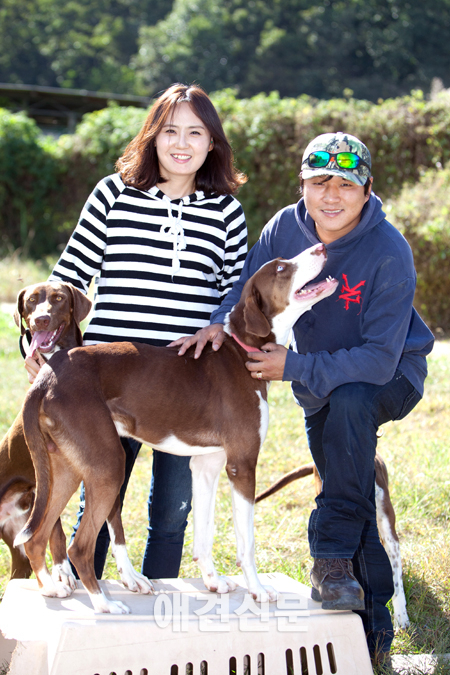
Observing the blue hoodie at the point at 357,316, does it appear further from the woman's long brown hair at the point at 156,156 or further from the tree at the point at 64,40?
the tree at the point at 64,40

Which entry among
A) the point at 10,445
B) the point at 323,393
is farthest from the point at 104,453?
the point at 323,393

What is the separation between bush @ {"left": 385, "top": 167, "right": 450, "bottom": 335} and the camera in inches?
347

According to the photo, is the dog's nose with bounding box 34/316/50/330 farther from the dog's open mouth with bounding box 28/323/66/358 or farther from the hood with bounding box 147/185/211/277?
the hood with bounding box 147/185/211/277

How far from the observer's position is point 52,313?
3439mm

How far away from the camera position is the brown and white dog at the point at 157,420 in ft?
9.45

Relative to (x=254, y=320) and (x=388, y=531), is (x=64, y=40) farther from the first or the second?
(x=388, y=531)

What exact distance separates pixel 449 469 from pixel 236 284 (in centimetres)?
247

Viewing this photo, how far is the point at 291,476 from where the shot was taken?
393 centimetres

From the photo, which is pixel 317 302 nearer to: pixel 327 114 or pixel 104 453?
pixel 104 453

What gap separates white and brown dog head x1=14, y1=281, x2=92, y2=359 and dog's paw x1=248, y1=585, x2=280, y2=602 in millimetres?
1621

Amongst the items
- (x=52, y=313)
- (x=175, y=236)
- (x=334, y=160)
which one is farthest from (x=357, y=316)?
(x=52, y=313)

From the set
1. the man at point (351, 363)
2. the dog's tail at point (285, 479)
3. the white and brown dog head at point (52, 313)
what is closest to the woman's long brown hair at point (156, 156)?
the man at point (351, 363)

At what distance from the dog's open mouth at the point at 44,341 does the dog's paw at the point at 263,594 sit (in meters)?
1.63

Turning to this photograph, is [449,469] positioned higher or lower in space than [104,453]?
lower
